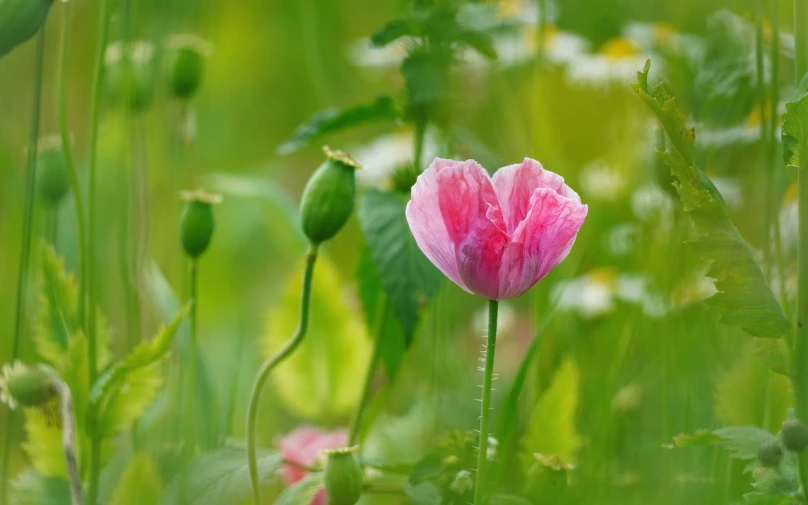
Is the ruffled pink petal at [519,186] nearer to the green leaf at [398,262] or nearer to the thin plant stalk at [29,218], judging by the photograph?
the green leaf at [398,262]

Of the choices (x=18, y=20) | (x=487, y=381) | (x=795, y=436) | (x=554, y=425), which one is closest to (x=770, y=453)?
(x=795, y=436)

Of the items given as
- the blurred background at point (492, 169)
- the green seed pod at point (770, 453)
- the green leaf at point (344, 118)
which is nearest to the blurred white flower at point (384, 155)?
the blurred background at point (492, 169)

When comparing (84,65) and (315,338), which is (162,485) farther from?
(84,65)

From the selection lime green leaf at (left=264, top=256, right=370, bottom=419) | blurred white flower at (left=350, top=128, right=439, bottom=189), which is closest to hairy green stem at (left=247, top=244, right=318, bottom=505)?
lime green leaf at (left=264, top=256, right=370, bottom=419)

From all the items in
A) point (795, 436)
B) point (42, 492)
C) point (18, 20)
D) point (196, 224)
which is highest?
point (18, 20)

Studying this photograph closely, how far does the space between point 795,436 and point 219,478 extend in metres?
0.36

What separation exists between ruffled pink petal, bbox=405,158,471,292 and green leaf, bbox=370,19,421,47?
0.88 ft

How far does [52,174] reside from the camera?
0.86m

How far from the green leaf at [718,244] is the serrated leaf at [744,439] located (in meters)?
0.06

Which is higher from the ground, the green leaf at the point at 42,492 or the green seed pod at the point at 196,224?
the green seed pod at the point at 196,224

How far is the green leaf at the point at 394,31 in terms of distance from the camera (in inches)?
30.9

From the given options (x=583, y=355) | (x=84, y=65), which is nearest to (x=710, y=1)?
(x=583, y=355)

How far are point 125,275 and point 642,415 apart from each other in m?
0.52

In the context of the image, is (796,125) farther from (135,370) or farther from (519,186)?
(135,370)
